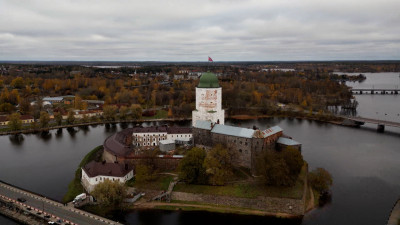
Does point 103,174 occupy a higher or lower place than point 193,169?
lower

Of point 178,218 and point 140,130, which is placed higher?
point 140,130

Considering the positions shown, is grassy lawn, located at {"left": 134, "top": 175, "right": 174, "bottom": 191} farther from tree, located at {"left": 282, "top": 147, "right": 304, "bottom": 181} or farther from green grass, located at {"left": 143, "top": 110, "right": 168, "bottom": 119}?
green grass, located at {"left": 143, "top": 110, "right": 168, "bottom": 119}

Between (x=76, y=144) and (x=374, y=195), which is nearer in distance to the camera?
(x=374, y=195)

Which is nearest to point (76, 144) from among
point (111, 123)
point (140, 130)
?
point (140, 130)

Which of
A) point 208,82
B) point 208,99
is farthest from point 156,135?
point 208,82

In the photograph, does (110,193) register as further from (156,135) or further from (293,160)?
(293,160)

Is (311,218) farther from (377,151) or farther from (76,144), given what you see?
(76,144)

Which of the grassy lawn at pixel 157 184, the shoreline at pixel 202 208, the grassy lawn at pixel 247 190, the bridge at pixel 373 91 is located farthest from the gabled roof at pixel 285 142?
the bridge at pixel 373 91
